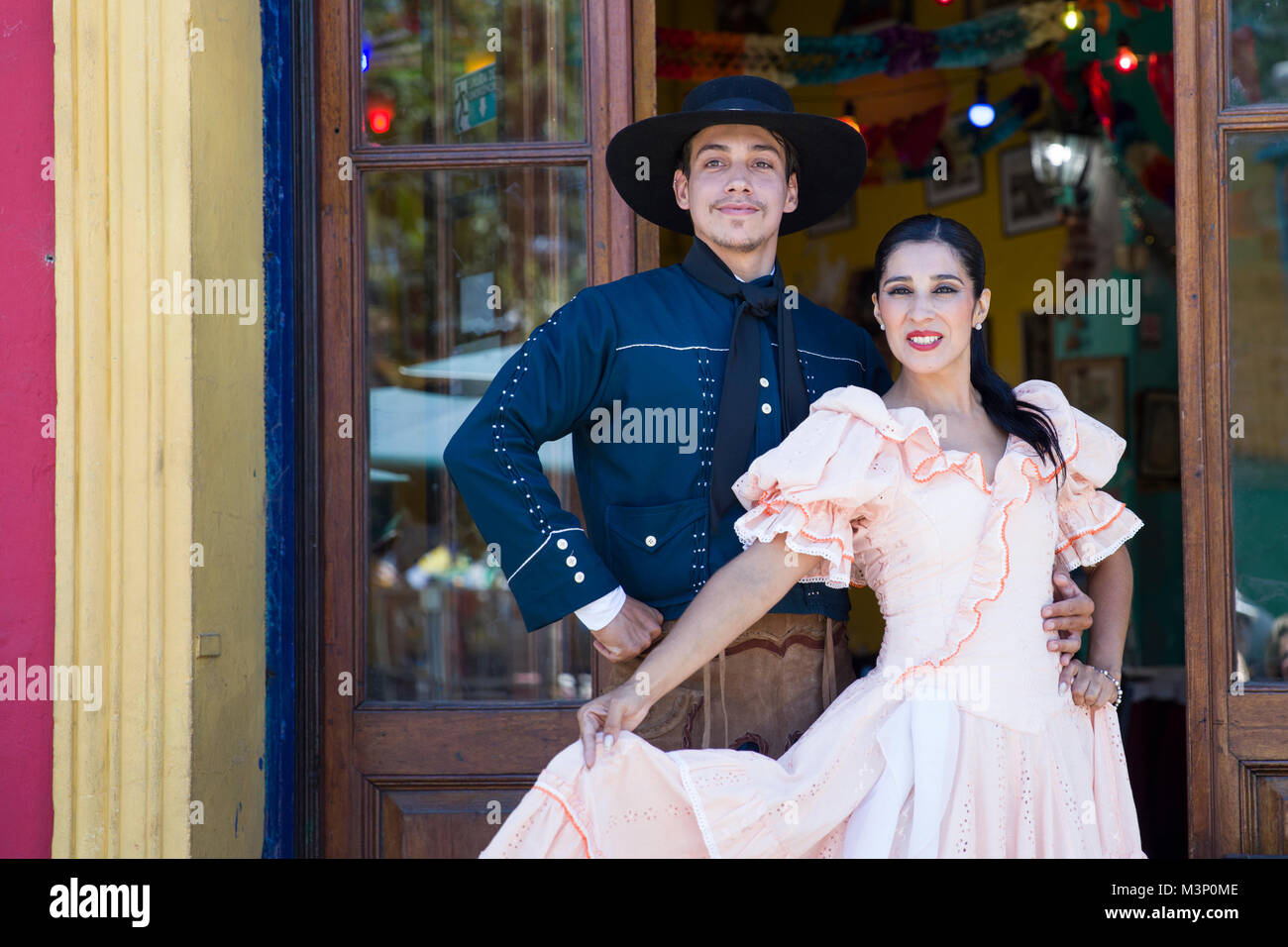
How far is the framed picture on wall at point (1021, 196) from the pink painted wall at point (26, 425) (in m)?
4.02

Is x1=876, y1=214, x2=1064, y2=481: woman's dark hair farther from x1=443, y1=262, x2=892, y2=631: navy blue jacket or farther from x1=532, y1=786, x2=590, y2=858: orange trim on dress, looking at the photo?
x1=532, y1=786, x2=590, y2=858: orange trim on dress

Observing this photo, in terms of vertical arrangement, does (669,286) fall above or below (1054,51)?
below

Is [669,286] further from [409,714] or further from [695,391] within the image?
[409,714]

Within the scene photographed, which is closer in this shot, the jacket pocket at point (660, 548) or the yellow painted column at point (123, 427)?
the jacket pocket at point (660, 548)

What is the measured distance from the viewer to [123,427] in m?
2.71

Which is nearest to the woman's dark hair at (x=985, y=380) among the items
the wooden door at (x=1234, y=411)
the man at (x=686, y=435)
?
the man at (x=686, y=435)

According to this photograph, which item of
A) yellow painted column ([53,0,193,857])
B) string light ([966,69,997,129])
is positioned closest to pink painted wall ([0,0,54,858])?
yellow painted column ([53,0,193,857])

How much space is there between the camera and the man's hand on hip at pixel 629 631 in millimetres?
2457

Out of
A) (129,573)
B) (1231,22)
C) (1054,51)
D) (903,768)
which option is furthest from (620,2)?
(1054,51)

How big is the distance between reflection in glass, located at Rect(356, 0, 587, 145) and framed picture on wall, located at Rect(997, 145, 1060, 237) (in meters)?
2.94

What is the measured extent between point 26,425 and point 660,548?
1390mm

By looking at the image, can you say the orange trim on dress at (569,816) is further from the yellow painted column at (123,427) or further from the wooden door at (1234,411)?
the wooden door at (1234,411)

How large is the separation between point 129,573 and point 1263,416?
2.60 m

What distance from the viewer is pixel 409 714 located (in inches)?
123
